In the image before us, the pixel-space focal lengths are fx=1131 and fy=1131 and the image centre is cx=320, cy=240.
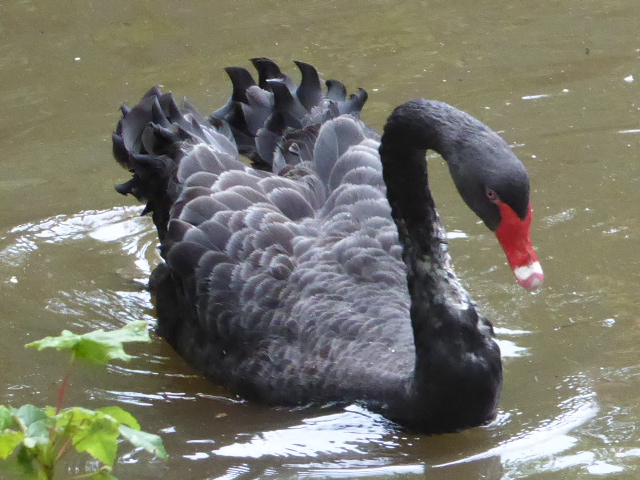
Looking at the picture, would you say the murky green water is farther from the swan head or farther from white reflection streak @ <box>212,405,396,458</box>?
the swan head

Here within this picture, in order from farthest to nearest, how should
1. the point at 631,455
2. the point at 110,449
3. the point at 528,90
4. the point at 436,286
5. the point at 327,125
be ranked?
the point at 528,90, the point at 327,125, the point at 436,286, the point at 631,455, the point at 110,449

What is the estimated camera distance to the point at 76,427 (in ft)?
9.16

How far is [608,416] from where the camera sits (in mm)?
4004

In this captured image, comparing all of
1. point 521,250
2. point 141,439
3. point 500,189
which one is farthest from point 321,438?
point 141,439

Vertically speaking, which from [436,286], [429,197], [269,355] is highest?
[429,197]

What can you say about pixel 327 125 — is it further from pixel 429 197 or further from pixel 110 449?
pixel 110 449

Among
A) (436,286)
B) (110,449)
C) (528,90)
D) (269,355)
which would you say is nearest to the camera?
(110,449)

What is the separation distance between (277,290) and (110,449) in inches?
62.8

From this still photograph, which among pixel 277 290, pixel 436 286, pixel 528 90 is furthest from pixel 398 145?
pixel 528 90

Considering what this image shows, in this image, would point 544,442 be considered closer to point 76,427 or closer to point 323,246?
point 323,246

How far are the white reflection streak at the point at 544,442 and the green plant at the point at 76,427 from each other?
139 cm

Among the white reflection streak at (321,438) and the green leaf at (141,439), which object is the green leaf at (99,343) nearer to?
the green leaf at (141,439)

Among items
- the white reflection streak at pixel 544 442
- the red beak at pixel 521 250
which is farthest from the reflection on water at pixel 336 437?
the red beak at pixel 521 250

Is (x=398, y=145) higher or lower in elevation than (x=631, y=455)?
higher
